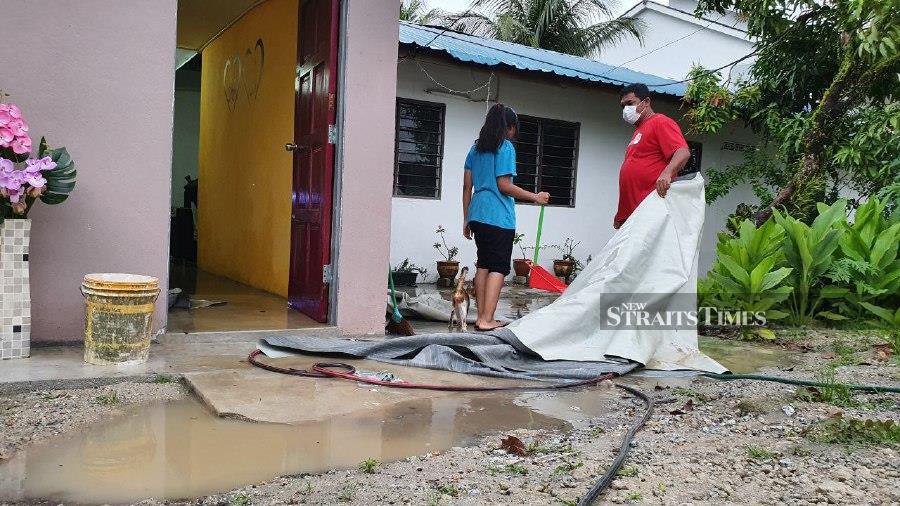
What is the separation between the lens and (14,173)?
400 centimetres

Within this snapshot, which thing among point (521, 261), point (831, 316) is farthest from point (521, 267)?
point (831, 316)

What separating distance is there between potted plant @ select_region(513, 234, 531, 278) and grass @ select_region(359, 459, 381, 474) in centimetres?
769

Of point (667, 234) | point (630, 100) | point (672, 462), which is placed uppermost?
point (630, 100)

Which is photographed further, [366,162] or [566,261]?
[566,261]

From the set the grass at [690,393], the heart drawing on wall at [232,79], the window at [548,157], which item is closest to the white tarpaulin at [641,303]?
the grass at [690,393]

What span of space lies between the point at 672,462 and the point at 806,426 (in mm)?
982

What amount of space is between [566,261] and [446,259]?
189 cm

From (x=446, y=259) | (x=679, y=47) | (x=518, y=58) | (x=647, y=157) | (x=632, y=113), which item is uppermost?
(x=679, y=47)

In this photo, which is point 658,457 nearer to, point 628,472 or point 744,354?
point 628,472

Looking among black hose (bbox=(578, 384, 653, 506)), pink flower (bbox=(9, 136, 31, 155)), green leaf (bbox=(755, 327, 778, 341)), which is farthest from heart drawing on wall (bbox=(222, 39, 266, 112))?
black hose (bbox=(578, 384, 653, 506))

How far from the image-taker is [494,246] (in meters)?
5.57

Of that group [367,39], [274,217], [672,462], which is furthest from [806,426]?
[274,217]

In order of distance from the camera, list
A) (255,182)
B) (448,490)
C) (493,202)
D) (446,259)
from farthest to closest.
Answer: (446,259)
(255,182)
(493,202)
(448,490)

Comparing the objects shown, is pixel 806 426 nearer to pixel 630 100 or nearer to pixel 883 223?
pixel 630 100
